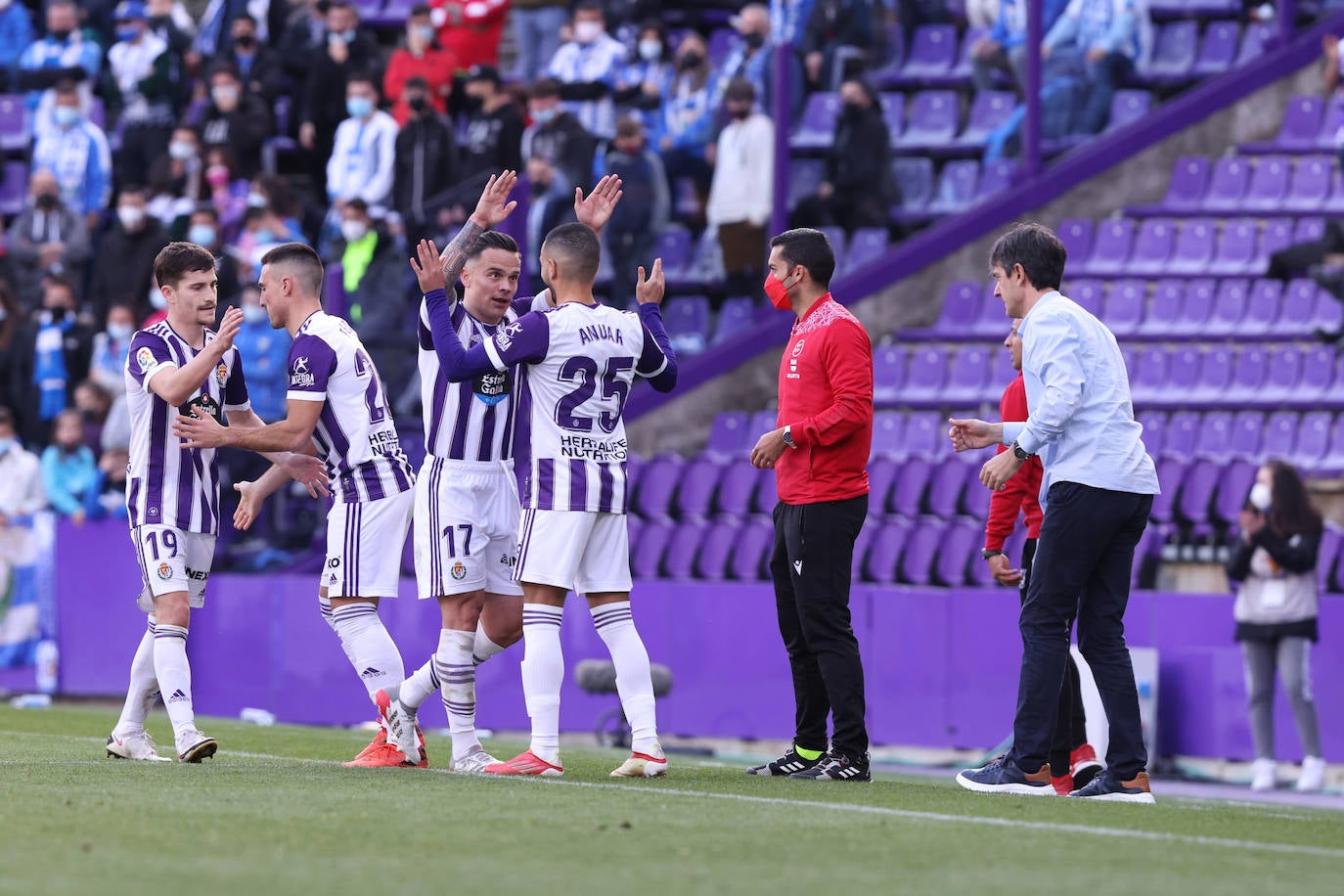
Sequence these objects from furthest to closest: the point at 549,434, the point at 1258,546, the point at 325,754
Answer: the point at 1258,546 → the point at 325,754 → the point at 549,434

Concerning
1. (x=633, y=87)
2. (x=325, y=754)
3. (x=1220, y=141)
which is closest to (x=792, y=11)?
(x=633, y=87)

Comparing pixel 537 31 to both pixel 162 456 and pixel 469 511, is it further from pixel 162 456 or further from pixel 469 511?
pixel 469 511

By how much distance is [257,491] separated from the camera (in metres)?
8.55

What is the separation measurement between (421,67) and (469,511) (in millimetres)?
11822

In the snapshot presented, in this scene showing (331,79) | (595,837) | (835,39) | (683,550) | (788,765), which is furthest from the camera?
(331,79)

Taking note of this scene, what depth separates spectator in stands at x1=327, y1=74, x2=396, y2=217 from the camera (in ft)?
59.1

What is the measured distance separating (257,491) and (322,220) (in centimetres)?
991

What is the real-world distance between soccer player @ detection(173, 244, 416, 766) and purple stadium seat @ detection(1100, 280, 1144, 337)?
29.8 feet

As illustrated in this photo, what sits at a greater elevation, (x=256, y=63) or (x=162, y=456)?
(x=256, y=63)

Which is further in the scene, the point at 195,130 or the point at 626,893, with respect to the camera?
the point at 195,130

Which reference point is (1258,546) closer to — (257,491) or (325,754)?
(325,754)

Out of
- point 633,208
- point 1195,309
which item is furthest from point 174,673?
point 1195,309

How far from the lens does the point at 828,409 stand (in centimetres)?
817

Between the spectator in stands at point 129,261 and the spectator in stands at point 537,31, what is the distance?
3.79m
